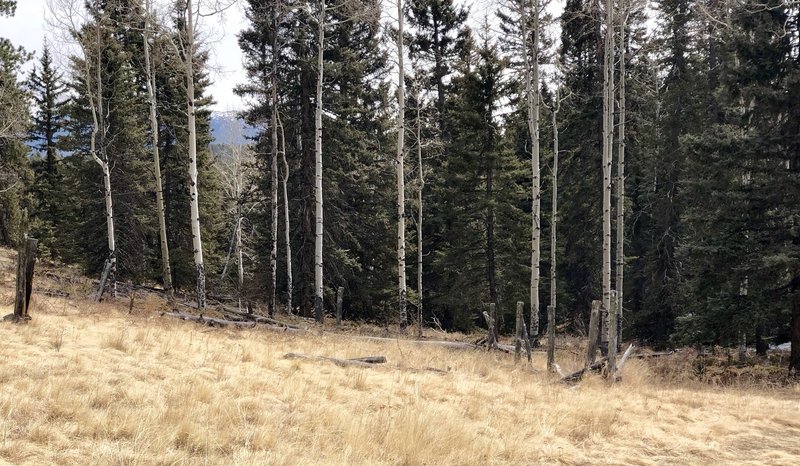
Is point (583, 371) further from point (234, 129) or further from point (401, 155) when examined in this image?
point (234, 129)

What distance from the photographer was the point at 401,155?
1736cm

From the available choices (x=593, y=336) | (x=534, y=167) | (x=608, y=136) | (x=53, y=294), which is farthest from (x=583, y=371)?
(x=53, y=294)

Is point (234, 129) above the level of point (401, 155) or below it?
above

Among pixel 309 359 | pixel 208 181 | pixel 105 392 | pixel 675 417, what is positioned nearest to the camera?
pixel 105 392

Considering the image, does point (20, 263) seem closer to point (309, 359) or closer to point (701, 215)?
point (309, 359)

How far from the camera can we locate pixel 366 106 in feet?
79.4

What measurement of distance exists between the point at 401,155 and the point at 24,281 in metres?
11.5

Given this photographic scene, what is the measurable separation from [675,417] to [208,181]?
24.5 meters

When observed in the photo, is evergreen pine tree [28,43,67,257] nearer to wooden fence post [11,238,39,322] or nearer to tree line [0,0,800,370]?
tree line [0,0,800,370]

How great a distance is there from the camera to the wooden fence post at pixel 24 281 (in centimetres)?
859

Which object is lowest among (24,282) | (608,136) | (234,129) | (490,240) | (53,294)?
(53,294)

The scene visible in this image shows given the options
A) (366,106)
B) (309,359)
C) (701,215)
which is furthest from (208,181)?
(701,215)

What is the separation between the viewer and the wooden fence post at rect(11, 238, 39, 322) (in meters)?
8.59

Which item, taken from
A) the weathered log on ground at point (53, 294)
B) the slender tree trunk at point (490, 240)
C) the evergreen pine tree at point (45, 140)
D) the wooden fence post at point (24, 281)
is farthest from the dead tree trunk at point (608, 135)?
the evergreen pine tree at point (45, 140)
